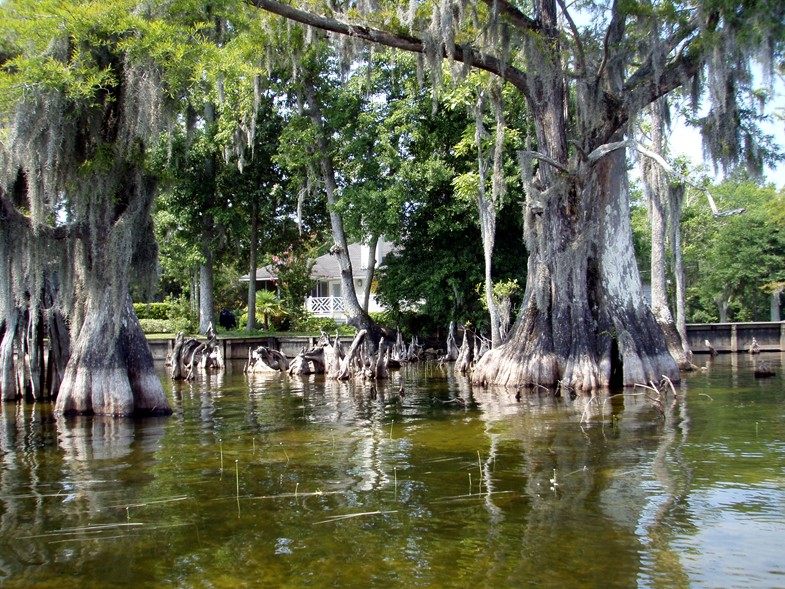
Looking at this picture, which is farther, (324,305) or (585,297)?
(324,305)

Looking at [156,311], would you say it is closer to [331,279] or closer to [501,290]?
[331,279]

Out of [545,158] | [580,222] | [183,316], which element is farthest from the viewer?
[183,316]

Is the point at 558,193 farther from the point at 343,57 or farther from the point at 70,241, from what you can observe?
the point at 70,241

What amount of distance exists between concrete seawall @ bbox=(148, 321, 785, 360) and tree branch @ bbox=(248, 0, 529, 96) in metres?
15.7

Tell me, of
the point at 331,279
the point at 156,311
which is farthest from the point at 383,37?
the point at 331,279

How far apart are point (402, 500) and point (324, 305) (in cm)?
3358

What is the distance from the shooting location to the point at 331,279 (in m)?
46.9

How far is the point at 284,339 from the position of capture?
A: 3075cm

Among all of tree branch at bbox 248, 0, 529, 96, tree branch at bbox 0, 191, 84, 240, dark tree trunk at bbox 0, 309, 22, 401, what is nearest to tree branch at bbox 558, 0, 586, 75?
tree branch at bbox 248, 0, 529, 96

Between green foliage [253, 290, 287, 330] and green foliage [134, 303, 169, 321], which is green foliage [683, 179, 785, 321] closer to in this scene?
green foliage [253, 290, 287, 330]

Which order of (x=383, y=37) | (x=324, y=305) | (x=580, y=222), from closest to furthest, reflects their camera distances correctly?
1. (x=383, y=37)
2. (x=580, y=222)
3. (x=324, y=305)

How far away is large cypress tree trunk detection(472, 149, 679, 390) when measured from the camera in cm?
1658

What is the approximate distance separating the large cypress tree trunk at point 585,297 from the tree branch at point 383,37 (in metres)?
3.01

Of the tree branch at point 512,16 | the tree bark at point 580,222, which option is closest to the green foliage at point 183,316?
the tree bark at point 580,222
